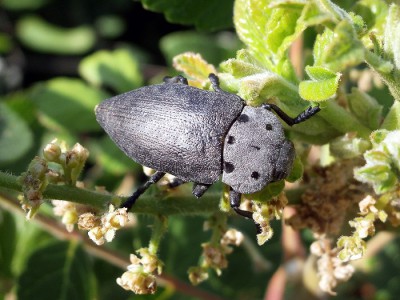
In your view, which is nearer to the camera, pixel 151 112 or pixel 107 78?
pixel 151 112

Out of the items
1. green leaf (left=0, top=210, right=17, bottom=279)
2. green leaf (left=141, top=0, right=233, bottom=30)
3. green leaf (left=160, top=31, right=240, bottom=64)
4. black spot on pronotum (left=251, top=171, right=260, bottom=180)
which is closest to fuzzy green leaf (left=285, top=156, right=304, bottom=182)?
black spot on pronotum (left=251, top=171, right=260, bottom=180)

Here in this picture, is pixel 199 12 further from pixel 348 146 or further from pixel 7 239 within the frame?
pixel 7 239

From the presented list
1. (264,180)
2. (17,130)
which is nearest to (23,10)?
(17,130)

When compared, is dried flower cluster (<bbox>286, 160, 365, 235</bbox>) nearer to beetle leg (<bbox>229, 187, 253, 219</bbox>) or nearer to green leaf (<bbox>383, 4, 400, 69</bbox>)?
beetle leg (<bbox>229, 187, 253, 219</bbox>)

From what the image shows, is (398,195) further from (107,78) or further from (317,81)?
(107,78)

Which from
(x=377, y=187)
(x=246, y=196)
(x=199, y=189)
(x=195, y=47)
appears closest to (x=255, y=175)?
Result: (x=246, y=196)

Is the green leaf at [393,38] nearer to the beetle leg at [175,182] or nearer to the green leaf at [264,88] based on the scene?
the green leaf at [264,88]

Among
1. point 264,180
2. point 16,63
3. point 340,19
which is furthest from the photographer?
point 16,63
